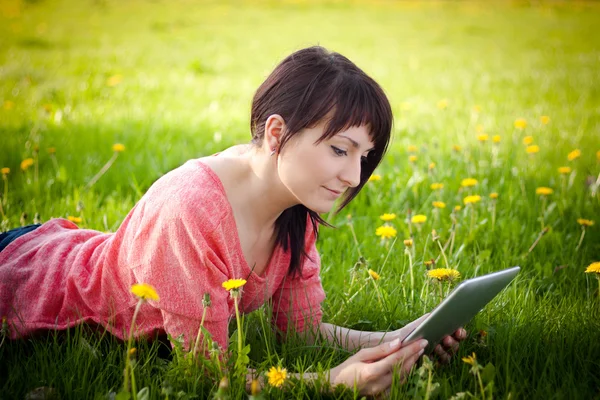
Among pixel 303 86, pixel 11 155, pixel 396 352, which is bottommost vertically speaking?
pixel 396 352

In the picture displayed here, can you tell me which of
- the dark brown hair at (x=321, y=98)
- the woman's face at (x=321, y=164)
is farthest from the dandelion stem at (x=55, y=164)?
the woman's face at (x=321, y=164)

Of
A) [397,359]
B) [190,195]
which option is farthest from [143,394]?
[397,359]

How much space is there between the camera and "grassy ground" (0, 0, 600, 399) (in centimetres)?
187

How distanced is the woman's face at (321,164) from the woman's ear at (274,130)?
4 centimetres

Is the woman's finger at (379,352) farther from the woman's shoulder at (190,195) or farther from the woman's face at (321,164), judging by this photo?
the woman's shoulder at (190,195)

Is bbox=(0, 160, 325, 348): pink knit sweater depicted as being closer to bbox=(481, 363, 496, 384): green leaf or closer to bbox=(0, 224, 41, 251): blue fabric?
bbox=(0, 224, 41, 251): blue fabric

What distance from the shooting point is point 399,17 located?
13562mm

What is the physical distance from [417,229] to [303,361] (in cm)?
120

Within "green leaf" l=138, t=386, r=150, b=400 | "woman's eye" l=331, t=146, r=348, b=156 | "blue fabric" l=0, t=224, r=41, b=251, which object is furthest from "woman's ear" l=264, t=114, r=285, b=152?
"blue fabric" l=0, t=224, r=41, b=251

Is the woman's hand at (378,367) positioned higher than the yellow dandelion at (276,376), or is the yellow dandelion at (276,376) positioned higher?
the yellow dandelion at (276,376)

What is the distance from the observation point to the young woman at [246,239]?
175 centimetres

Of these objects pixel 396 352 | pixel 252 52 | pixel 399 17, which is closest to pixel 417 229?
pixel 396 352

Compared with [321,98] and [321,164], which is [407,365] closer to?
[321,164]

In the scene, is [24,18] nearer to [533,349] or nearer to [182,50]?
[182,50]
